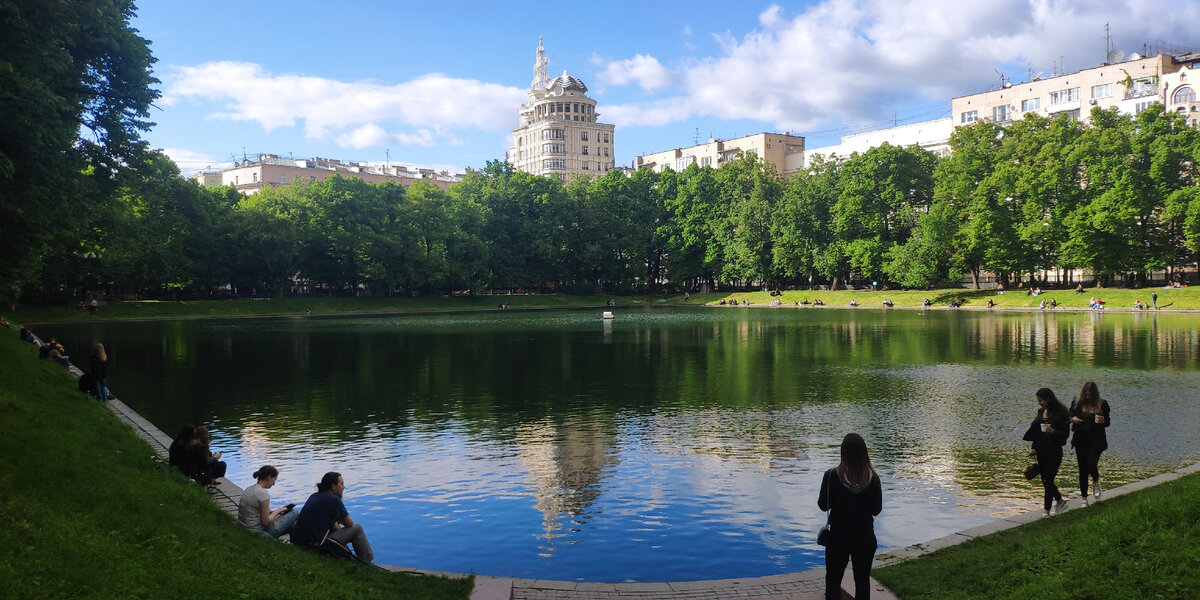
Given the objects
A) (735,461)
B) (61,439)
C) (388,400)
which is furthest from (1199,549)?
(388,400)

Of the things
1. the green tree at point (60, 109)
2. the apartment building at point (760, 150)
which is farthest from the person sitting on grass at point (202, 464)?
the apartment building at point (760, 150)

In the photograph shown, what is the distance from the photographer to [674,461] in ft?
58.8

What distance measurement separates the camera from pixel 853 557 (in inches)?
335

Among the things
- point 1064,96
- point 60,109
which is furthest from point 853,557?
point 1064,96

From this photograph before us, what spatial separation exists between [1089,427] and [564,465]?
9882mm

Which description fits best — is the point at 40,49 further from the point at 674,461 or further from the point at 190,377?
the point at 674,461

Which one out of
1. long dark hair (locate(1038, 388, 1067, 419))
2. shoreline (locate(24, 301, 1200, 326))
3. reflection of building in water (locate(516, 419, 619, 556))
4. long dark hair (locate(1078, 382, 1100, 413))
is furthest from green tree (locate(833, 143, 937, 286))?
long dark hair (locate(1038, 388, 1067, 419))

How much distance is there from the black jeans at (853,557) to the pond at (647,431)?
2.84 m

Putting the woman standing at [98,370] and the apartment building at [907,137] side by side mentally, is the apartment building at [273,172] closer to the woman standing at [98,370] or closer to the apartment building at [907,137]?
the apartment building at [907,137]

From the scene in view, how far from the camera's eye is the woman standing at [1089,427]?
1297 centimetres

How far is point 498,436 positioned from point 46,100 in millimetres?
14521

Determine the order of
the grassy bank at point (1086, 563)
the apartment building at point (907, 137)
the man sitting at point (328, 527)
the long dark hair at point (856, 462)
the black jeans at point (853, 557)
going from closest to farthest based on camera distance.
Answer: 1. the grassy bank at point (1086, 563)
2. the long dark hair at point (856, 462)
3. the black jeans at point (853, 557)
4. the man sitting at point (328, 527)
5. the apartment building at point (907, 137)

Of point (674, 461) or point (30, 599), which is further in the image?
point (674, 461)

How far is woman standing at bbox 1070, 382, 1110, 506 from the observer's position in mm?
12969
